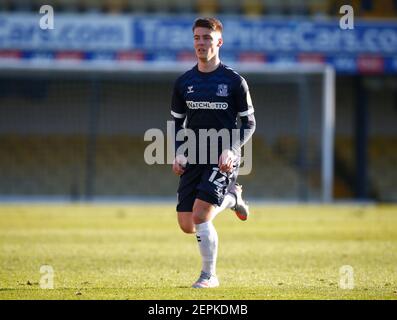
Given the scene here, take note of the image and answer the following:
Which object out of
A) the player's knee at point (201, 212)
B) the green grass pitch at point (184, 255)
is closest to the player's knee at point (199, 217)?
the player's knee at point (201, 212)

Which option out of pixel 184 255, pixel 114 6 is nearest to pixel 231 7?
pixel 114 6

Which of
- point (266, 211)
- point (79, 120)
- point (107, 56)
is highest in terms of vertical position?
point (107, 56)

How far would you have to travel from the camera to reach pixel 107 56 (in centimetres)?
2891

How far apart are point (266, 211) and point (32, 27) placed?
9637 millimetres

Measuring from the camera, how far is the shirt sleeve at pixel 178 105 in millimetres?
9430

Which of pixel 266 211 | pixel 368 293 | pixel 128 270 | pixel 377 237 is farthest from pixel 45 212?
pixel 368 293

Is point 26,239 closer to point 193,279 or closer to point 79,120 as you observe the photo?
point 193,279

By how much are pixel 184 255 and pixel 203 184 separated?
3855 mm

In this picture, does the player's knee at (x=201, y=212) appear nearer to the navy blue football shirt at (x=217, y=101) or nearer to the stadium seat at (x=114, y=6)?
the navy blue football shirt at (x=217, y=101)

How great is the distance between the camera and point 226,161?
891 cm

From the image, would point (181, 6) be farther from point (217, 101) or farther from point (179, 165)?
point (179, 165)

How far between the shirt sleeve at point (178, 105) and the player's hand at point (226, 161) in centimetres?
74

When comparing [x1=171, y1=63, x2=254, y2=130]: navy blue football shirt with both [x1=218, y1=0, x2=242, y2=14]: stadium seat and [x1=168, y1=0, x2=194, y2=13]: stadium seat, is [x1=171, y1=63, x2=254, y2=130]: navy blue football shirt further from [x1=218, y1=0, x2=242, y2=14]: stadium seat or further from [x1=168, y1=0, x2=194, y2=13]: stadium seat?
[x1=218, y1=0, x2=242, y2=14]: stadium seat

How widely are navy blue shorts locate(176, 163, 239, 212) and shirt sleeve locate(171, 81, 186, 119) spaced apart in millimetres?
530
